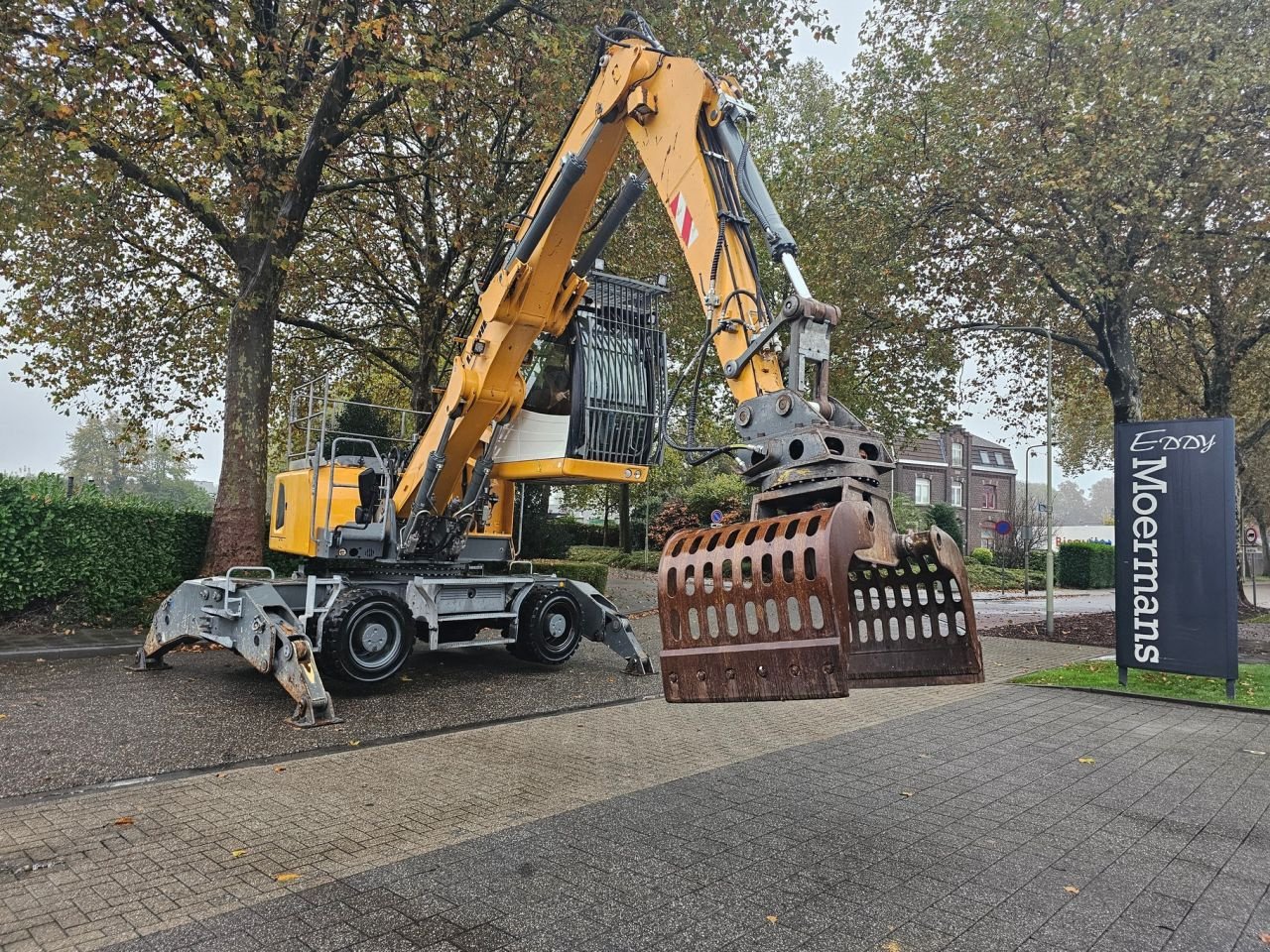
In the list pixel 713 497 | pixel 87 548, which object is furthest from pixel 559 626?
pixel 713 497

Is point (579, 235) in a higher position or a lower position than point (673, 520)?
higher

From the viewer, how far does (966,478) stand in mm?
52125

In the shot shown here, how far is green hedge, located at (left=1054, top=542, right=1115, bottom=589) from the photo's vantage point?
33.5 m

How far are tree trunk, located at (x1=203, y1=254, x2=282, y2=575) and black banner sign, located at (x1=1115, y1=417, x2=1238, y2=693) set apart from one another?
10.9m

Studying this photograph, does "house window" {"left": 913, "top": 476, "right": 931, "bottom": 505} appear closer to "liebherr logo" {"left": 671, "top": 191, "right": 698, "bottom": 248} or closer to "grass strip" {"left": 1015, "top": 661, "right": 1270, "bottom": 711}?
"grass strip" {"left": 1015, "top": 661, "right": 1270, "bottom": 711}

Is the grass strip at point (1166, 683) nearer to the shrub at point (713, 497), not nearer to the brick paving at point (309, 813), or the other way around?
the brick paving at point (309, 813)

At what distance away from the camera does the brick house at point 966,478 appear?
4891 centimetres

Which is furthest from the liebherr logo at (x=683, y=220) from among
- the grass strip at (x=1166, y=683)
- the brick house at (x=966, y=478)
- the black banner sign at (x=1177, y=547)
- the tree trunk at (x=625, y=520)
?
the brick house at (x=966, y=478)

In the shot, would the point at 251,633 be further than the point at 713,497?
No

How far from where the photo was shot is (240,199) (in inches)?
412

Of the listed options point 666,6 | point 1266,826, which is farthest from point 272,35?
point 1266,826

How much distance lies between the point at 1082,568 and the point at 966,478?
1918 centimetres

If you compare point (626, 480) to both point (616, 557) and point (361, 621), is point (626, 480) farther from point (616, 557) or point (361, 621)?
point (616, 557)

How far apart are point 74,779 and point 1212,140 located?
14.0 metres
